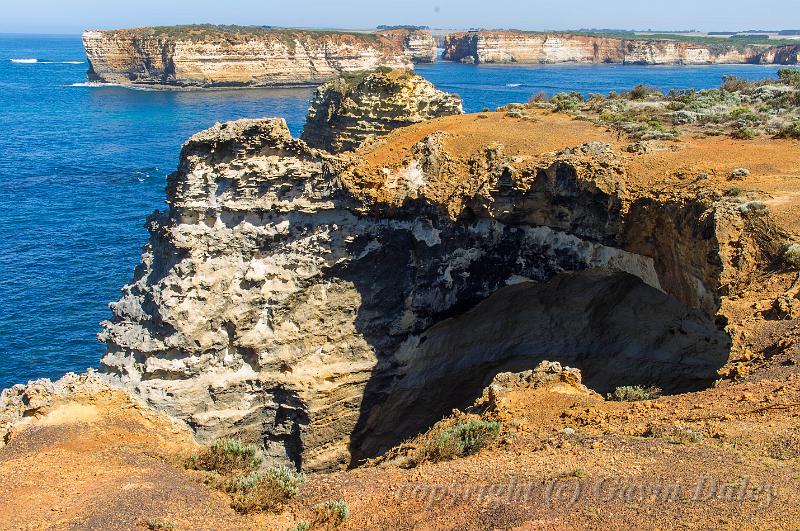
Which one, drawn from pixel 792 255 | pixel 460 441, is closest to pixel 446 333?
pixel 460 441

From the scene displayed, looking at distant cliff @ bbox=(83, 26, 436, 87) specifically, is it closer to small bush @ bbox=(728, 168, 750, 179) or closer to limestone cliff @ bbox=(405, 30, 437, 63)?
limestone cliff @ bbox=(405, 30, 437, 63)

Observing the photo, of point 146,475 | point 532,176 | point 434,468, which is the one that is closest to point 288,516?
point 434,468

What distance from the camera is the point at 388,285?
81.0 feet

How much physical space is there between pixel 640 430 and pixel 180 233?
15.1m

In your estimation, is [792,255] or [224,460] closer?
[224,460]

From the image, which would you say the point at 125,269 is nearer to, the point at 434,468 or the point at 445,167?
the point at 445,167

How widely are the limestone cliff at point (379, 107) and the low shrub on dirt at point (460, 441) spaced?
85.8 feet

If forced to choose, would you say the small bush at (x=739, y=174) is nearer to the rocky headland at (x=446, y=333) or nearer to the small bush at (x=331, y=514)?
the rocky headland at (x=446, y=333)

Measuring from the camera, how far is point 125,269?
4191 centimetres

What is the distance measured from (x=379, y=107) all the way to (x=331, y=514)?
31.0 meters

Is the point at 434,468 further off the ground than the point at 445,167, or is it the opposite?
the point at 445,167

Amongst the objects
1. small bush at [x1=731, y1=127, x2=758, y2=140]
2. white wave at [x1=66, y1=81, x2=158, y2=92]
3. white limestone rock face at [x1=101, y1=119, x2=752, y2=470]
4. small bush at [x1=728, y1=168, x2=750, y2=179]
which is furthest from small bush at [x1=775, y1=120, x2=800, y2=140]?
white wave at [x1=66, y1=81, x2=158, y2=92]

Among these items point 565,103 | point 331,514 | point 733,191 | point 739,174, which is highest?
point 565,103

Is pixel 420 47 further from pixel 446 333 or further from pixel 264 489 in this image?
pixel 264 489
